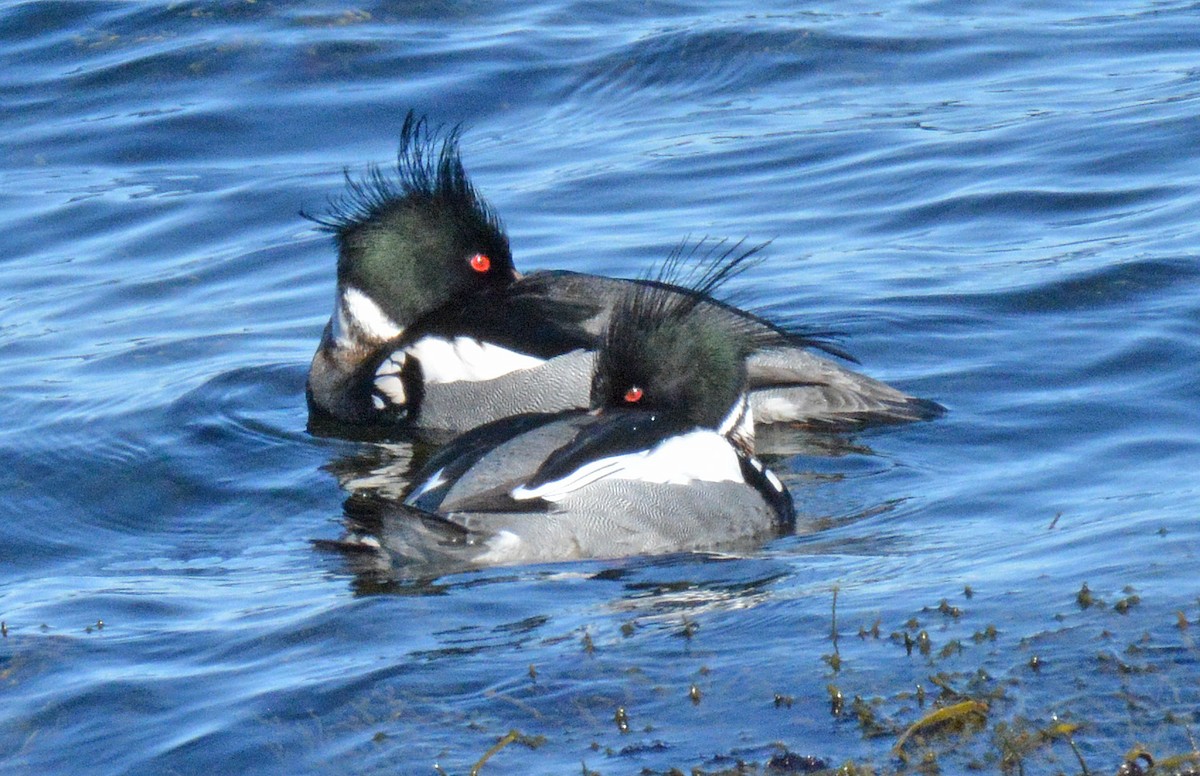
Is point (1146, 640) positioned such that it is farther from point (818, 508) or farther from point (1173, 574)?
point (818, 508)

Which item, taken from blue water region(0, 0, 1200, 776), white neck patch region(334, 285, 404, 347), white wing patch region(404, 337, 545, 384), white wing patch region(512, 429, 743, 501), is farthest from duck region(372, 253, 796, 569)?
white neck patch region(334, 285, 404, 347)

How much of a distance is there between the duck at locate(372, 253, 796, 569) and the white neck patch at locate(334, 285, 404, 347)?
8.10ft

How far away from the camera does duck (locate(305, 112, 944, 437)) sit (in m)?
8.53

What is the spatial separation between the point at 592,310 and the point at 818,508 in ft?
6.42

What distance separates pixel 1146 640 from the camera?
4.73 meters

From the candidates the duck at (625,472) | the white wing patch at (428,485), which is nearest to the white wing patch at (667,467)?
the duck at (625,472)

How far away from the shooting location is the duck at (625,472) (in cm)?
627

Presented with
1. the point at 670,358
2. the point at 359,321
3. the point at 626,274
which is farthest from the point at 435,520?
the point at 626,274

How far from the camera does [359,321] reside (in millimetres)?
9453

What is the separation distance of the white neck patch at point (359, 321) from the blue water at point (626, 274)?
411mm

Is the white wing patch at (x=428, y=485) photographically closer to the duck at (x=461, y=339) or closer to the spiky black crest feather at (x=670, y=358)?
the spiky black crest feather at (x=670, y=358)

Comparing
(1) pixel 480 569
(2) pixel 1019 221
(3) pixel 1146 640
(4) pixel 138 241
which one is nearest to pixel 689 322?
(1) pixel 480 569

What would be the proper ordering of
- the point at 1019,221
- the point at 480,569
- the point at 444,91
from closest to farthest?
the point at 480,569, the point at 1019,221, the point at 444,91

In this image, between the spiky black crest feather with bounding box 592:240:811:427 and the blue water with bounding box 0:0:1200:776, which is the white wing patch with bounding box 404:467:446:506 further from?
the spiky black crest feather with bounding box 592:240:811:427
